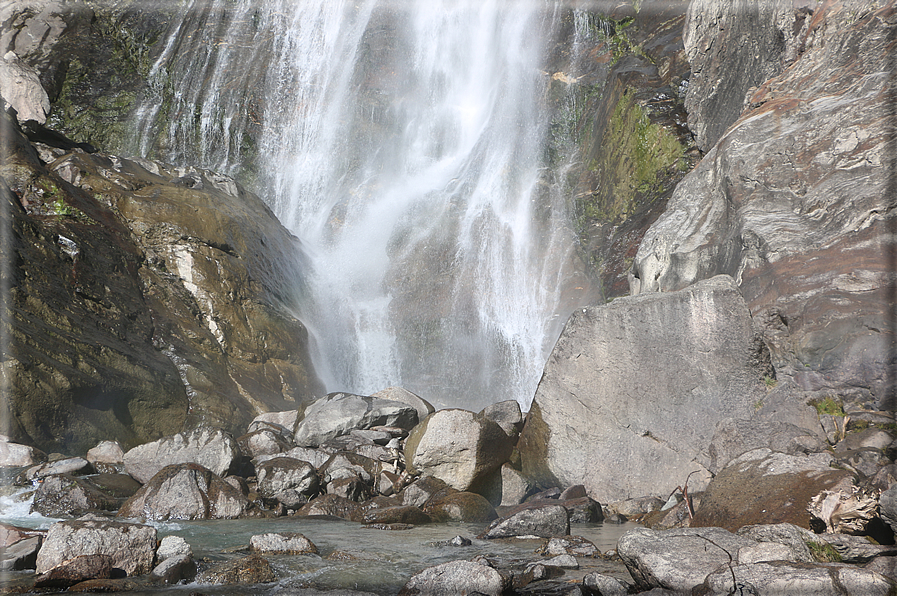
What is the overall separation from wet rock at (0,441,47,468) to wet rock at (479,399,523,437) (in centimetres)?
648

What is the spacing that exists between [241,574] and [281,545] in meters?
0.90

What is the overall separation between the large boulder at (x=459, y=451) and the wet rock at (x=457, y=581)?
13.1 ft

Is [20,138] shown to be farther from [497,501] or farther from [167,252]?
[497,501]

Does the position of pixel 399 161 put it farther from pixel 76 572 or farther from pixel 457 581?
pixel 457 581

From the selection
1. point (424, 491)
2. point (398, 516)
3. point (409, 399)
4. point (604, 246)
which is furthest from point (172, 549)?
point (604, 246)

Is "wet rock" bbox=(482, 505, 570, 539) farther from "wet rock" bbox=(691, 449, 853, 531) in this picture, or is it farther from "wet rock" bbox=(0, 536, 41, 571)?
"wet rock" bbox=(0, 536, 41, 571)

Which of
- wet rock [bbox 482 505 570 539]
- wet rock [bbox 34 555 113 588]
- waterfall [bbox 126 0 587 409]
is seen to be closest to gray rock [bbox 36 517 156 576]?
wet rock [bbox 34 555 113 588]

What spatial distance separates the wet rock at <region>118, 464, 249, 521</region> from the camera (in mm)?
6824

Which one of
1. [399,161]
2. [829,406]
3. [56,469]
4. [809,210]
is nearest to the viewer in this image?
[829,406]

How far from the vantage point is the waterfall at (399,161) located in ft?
56.3

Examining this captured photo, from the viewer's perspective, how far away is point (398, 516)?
696 centimetres

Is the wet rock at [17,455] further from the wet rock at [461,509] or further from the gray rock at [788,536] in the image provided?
the gray rock at [788,536]

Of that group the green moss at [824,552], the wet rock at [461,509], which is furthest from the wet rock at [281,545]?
the green moss at [824,552]

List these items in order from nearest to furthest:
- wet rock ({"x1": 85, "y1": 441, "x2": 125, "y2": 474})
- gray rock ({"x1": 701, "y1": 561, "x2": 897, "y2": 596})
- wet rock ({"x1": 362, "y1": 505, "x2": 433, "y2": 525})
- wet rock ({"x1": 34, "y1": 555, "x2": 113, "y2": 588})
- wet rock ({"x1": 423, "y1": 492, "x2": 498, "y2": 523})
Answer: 1. gray rock ({"x1": 701, "y1": 561, "x2": 897, "y2": 596})
2. wet rock ({"x1": 34, "y1": 555, "x2": 113, "y2": 588})
3. wet rock ({"x1": 362, "y1": 505, "x2": 433, "y2": 525})
4. wet rock ({"x1": 423, "y1": 492, "x2": 498, "y2": 523})
5. wet rock ({"x1": 85, "y1": 441, "x2": 125, "y2": 474})
